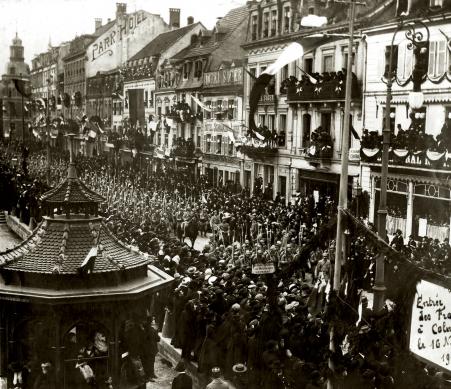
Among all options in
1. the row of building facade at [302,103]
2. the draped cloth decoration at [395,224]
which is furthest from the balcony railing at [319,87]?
the draped cloth decoration at [395,224]

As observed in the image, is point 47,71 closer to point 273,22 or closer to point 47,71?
point 47,71

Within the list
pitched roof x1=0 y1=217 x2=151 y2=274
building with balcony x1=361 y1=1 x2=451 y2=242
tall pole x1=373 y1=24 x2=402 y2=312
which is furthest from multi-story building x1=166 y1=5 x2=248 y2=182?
pitched roof x1=0 y1=217 x2=151 y2=274

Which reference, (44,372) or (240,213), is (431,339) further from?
(240,213)

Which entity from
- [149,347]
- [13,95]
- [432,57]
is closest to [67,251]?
[149,347]

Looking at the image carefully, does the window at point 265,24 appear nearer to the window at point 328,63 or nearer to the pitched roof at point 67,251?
the window at point 328,63

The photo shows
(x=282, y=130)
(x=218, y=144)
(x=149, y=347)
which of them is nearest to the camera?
(x=149, y=347)

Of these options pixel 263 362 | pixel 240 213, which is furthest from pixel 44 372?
pixel 240 213

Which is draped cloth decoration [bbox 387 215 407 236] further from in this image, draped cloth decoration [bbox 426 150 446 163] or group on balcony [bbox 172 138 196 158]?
group on balcony [bbox 172 138 196 158]
